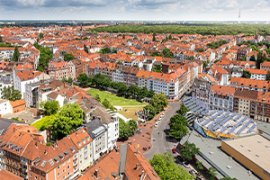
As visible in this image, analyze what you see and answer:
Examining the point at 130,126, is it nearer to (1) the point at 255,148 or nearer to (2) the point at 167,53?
(1) the point at 255,148

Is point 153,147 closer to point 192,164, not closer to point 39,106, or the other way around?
point 192,164

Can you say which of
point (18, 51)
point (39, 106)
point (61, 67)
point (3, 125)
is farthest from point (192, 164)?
point (18, 51)

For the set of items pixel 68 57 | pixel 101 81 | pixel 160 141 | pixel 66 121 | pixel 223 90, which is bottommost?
pixel 160 141

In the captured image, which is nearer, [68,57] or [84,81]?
[84,81]

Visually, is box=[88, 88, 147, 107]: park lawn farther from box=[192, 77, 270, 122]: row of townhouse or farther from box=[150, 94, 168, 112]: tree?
box=[192, 77, 270, 122]: row of townhouse

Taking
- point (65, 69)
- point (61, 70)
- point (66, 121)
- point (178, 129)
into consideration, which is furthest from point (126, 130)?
point (65, 69)

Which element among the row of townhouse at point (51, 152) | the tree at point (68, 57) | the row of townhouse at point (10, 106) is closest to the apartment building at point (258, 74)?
the tree at point (68, 57)

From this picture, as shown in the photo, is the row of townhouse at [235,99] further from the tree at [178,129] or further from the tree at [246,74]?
the tree at [246,74]
